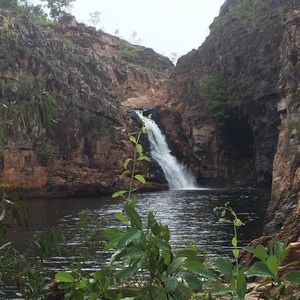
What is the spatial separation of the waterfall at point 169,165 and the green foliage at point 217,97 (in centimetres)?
727

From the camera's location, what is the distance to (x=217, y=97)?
57781mm

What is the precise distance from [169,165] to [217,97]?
1070 centimetres

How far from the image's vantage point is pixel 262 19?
2259 inches

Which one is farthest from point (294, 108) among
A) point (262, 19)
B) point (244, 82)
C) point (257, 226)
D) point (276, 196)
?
point (262, 19)

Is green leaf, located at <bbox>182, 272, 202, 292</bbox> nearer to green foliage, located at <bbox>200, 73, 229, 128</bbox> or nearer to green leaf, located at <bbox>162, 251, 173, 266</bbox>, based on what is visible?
green leaf, located at <bbox>162, 251, 173, 266</bbox>

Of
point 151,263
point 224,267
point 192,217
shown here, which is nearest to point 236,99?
point 192,217

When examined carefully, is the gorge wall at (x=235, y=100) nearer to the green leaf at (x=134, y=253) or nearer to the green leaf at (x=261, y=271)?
the green leaf at (x=261, y=271)

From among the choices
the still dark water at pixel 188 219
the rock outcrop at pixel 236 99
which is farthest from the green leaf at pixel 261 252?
the rock outcrop at pixel 236 99

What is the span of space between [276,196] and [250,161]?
32797mm

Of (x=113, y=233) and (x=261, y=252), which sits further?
(x=113, y=233)

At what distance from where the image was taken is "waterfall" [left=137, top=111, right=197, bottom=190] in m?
54.8

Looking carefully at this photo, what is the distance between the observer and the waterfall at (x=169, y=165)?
54750mm

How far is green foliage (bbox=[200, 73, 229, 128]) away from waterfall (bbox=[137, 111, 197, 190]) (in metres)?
7.27

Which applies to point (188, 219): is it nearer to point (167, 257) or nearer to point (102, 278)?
point (102, 278)
